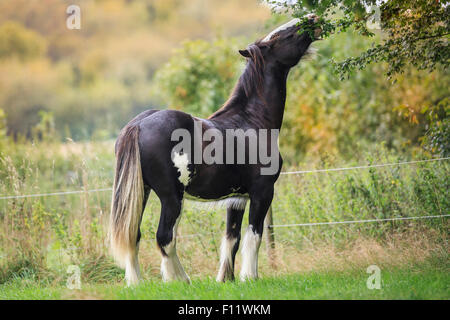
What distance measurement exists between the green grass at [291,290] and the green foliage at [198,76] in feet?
32.2

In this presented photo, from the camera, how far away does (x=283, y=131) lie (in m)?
14.5

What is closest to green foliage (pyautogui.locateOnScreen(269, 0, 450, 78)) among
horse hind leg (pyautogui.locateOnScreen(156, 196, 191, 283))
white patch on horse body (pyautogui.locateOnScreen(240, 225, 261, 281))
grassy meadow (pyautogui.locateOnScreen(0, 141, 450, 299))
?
grassy meadow (pyautogui.locateOnScreen(0, 141, 450, 299))

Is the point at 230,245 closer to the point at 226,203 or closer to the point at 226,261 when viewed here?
the point at 226,261

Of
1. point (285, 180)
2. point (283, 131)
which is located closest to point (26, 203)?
point (285, 180)

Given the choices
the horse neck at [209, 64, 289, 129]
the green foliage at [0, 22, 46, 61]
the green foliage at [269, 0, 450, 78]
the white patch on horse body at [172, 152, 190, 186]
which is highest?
the green foliage at [0, 22, 46, 61]

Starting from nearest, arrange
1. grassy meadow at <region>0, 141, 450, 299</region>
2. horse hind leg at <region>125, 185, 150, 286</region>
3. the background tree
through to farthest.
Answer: horse hind leg at <region>125, 185, 150, 286</region> → the background tree → grassy meadow at <region>0, 141, 450, 299</region>

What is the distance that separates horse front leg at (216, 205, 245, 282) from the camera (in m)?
4.98

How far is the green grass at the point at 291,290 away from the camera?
4.10 meters

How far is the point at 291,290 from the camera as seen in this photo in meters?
4.42

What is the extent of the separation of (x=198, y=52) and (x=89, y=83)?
6.67 metres

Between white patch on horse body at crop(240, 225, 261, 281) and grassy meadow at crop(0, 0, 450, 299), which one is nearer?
white patch on horse body at crop(240, 225, 261, 281)

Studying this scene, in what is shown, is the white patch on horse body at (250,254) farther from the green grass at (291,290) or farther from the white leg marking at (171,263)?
the white leg marking at (171,263)

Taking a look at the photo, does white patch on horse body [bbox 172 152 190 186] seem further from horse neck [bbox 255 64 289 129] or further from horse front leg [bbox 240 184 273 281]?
horse neck [bbox 255 64 289 129]
